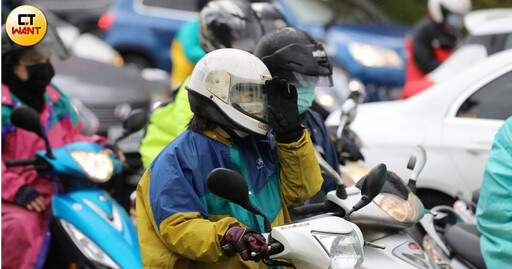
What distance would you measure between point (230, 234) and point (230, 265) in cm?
36

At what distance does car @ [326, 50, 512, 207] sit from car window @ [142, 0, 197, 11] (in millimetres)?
8115

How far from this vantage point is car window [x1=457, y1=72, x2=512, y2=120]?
6656 mm

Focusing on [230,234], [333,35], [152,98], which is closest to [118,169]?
[230,234]

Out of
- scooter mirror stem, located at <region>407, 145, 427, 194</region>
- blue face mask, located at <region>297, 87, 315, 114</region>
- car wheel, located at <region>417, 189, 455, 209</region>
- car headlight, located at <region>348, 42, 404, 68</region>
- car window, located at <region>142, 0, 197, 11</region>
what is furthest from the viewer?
car window, located at <region>142, 0, 197, 11</region>

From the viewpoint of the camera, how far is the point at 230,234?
3412mm

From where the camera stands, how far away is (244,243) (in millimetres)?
3363

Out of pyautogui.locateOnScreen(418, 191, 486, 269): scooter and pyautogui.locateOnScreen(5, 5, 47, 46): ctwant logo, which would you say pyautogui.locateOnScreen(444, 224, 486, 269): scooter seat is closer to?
pyautogui.locateOnScreen(418, 191, 486, 269): scooter

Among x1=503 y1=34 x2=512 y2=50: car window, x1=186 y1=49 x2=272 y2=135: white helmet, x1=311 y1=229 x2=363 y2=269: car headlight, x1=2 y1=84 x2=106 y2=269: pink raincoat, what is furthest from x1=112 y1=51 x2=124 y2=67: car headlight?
x1=311 y1=229 x2=363 y2=269: car headlight

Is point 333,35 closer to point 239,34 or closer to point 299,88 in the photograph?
point 239,34

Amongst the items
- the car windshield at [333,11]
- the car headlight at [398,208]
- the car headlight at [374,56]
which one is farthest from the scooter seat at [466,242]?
the car windshield at [333,11]

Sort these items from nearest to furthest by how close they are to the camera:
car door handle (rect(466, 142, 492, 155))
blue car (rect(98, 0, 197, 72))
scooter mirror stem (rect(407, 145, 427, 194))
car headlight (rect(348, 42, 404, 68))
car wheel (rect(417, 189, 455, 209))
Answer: scooter mirror stem (rect(407, 145, 427, 194)) < car door handle (rect(466, 142, 492, 155)) < car wheel (rect(417, 189, 455, 209)) < car headlight (rect(348, 42, 404, 68)) < blue car (rect(98, 0, 197, 72))

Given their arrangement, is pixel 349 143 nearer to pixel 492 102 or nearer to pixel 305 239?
pixel 492 102

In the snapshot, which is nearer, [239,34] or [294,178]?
[294,178]

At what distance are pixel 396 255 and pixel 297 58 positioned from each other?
1.05 meters
